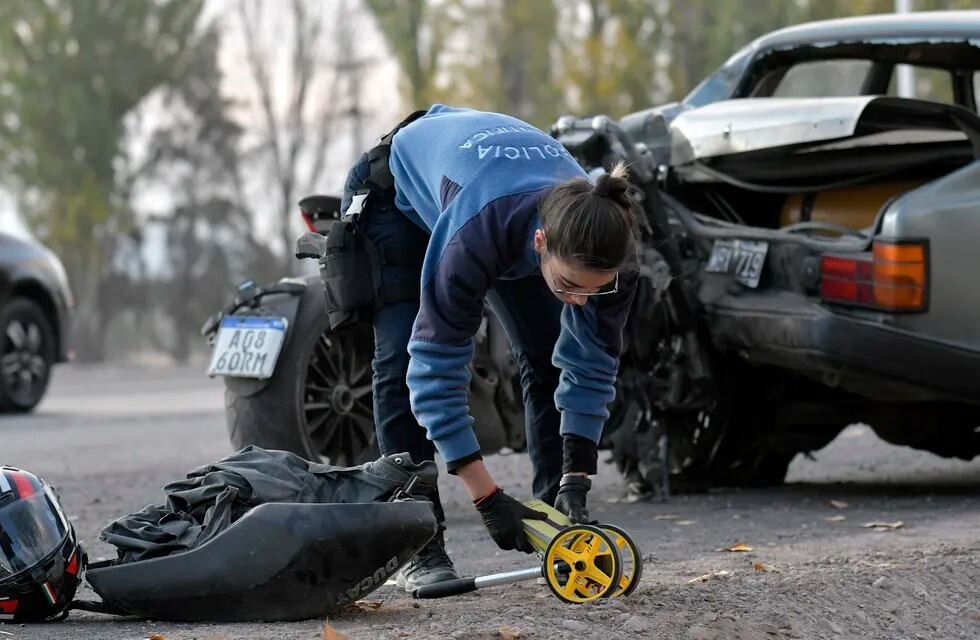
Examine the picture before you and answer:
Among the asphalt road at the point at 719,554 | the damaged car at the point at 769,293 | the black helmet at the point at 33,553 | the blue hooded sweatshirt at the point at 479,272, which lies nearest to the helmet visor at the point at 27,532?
the black helmet at the point at 33,553

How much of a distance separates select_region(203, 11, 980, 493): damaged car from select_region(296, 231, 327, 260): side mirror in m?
0.55

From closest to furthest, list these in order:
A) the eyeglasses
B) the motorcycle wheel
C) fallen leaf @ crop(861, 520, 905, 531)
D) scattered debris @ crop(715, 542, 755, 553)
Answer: the eyeglasses < scattered debris @ crop(715, 542, 755, 553) < fallen leaf @ crop(861, 520, 905, 531) < the motorcycle wheel

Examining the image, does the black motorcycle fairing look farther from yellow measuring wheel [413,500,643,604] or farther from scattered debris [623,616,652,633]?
scattered debris [623,616,652,633]

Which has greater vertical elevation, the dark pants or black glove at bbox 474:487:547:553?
the dark pants

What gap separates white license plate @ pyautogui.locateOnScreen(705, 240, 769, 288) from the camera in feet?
22.0

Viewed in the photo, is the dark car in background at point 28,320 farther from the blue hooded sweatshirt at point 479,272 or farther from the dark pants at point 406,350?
the blue hooded sweatshirt at point 479,272

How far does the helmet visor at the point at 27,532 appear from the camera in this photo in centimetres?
412

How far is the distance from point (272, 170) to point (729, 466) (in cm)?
2919

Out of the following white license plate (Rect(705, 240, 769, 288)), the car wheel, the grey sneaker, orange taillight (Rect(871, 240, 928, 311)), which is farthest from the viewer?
the car wheel

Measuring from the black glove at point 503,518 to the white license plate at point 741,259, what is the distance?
2732 mm

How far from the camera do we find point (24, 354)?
12.7 metres

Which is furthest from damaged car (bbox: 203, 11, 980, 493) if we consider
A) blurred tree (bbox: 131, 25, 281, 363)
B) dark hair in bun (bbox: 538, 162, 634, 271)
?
blurred tree (bbox: 131, 25, 281, 363)

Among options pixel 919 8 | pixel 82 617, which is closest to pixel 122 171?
pixel 919 8

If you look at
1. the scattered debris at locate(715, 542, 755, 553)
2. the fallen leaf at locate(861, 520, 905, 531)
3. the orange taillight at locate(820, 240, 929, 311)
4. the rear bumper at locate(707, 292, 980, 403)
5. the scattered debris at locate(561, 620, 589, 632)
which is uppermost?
the orange taillight at locate(820, 240, 929, 311)
